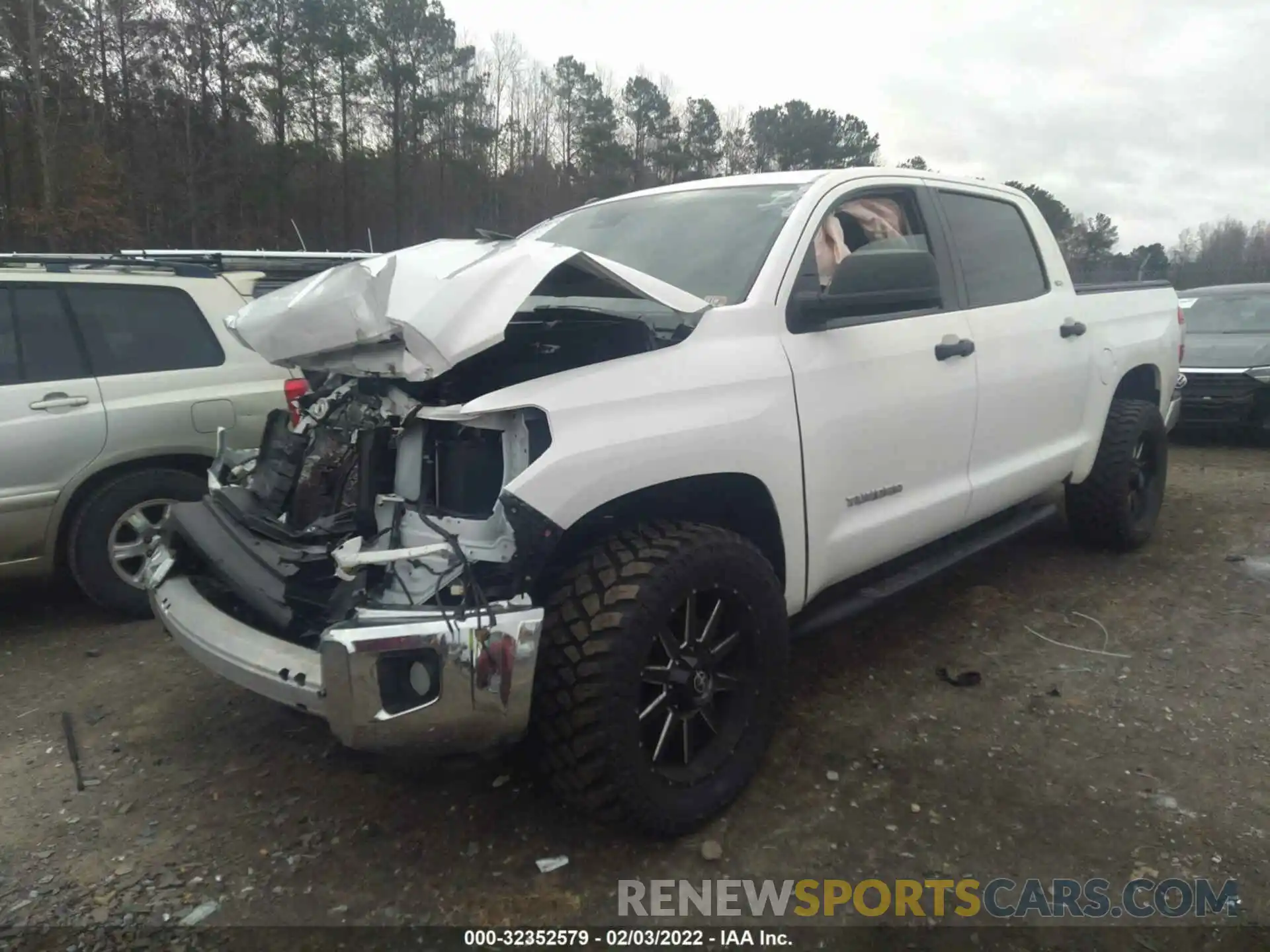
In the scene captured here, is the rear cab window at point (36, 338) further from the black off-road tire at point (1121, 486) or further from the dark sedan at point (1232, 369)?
the dark sedan at point (1232, 369)

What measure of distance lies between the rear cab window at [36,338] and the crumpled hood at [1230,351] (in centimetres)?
935

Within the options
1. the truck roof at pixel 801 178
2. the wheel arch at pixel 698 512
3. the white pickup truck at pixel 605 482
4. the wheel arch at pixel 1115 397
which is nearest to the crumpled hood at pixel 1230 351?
the wheel arch at pixel 1115 397

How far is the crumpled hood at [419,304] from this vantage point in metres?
2.30

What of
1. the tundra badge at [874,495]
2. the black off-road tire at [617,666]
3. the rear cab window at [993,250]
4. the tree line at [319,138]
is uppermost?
the tree line at [319,138]

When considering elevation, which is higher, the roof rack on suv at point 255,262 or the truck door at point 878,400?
the roof rack on suv at point 255,262

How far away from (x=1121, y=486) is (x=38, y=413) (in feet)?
17.6

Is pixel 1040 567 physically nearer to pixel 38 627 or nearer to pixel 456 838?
pixel 456 838

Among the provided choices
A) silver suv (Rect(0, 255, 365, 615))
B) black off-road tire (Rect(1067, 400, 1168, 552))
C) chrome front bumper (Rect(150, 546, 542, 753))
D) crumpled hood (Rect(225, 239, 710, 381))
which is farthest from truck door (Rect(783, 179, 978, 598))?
silver suv (Rect(0, 255, 365, 615))

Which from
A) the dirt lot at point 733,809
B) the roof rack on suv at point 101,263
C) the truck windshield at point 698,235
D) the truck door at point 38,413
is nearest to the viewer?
the dirt lot at point 733,809

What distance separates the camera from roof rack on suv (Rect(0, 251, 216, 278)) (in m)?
4.33

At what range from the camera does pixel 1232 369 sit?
27.4ft

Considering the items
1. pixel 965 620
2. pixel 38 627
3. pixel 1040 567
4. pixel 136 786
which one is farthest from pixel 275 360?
pixel 1040 567

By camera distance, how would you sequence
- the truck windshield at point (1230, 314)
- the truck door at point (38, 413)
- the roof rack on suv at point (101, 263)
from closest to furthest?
the truck door at point (38, 413), the roof rack on suv at point (101, 263), the truck windshield at point (1230, 314)

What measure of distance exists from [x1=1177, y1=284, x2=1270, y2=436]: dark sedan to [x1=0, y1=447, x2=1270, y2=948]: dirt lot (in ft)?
16.9
